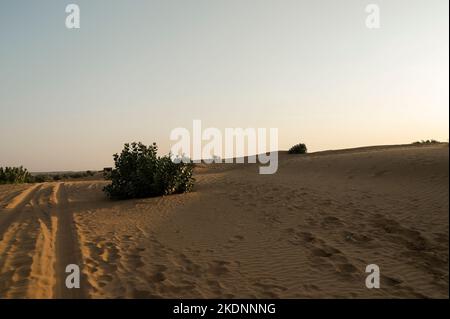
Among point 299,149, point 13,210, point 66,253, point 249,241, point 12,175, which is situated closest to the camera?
point 66,253

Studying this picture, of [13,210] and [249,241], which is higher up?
[13,210]

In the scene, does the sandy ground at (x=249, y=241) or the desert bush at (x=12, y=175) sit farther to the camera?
the desert bush at (x=12, y=175)

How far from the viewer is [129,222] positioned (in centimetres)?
904

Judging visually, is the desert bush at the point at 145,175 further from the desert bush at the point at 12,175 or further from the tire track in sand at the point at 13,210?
the desert bush at the point at 12,175

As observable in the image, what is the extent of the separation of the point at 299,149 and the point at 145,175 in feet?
61.2

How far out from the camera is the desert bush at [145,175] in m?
12.3

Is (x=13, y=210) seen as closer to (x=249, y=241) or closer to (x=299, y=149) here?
(x=249, y=241)

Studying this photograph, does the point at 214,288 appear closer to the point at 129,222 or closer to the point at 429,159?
the point at 129,222

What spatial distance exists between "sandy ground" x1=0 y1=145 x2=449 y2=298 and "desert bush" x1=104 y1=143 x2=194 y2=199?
2.53ft

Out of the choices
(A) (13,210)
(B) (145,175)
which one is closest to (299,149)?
(B) (145,175)

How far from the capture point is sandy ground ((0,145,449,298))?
5159mm

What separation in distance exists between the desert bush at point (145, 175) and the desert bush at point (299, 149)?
17.1 metres

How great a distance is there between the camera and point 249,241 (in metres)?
7.16

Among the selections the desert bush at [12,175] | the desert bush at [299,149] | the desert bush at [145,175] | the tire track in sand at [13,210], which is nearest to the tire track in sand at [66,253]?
the tire track in sand at [13,210]
